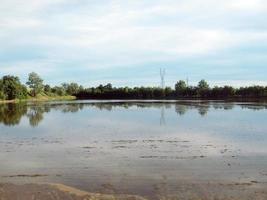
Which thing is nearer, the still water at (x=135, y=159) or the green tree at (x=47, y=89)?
the still water at (x=135, y=159)

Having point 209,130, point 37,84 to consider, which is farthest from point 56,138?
point 37,84

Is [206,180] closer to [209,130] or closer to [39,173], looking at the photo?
[39,173]

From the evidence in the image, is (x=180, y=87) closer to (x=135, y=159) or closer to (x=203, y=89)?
(x=203, y=89)

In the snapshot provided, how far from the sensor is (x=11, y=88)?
127938 millimetres

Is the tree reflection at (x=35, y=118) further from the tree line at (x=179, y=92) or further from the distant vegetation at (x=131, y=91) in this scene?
the tree line at (x=179, y=92)

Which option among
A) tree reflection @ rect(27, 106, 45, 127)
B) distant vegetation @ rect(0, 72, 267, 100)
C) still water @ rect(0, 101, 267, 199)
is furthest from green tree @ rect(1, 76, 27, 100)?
still water @ rect(0, 101, 267, 199)

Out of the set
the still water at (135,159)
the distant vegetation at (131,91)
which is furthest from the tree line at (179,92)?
the still water at (135,159)

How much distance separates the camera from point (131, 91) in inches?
7249

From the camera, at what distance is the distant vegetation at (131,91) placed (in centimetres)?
13075

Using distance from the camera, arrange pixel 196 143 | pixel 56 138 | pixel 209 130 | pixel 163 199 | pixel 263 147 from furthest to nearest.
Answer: pixel 209 130
pixel 56 138
pixel 196 143
pixel 263 147
pixel 163 199

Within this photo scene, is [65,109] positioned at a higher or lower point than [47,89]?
lower

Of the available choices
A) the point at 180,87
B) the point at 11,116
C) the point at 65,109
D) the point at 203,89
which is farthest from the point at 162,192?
the point at 180,87

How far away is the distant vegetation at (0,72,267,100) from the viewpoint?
131m

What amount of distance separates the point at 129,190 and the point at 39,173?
441 cm
